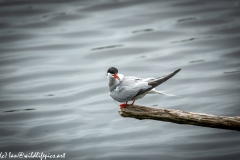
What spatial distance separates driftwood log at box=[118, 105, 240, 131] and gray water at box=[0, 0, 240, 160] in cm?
281

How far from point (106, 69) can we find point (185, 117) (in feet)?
26.6

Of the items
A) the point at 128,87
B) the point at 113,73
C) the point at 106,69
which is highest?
the point at 113,73

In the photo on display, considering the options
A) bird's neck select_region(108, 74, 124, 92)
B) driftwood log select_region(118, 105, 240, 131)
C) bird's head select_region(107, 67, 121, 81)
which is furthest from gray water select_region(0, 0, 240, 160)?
driftwood log select_region(118, 105, 240, 131)

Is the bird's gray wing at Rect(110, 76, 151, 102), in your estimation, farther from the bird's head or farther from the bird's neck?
the bird's head

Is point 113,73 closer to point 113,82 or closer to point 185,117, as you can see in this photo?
point 113,82

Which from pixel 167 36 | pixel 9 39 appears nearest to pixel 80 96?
pixel 167 36

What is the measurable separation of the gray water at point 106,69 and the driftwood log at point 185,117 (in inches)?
111

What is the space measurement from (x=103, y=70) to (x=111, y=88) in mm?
6532

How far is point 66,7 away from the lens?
20078 mm

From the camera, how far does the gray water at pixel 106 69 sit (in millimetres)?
8703

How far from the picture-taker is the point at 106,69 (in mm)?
13078

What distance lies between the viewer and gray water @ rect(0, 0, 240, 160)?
870cm

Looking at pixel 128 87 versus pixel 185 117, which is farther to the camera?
pixel 128 87

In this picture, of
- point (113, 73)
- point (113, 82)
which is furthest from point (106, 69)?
point (113, 73)
